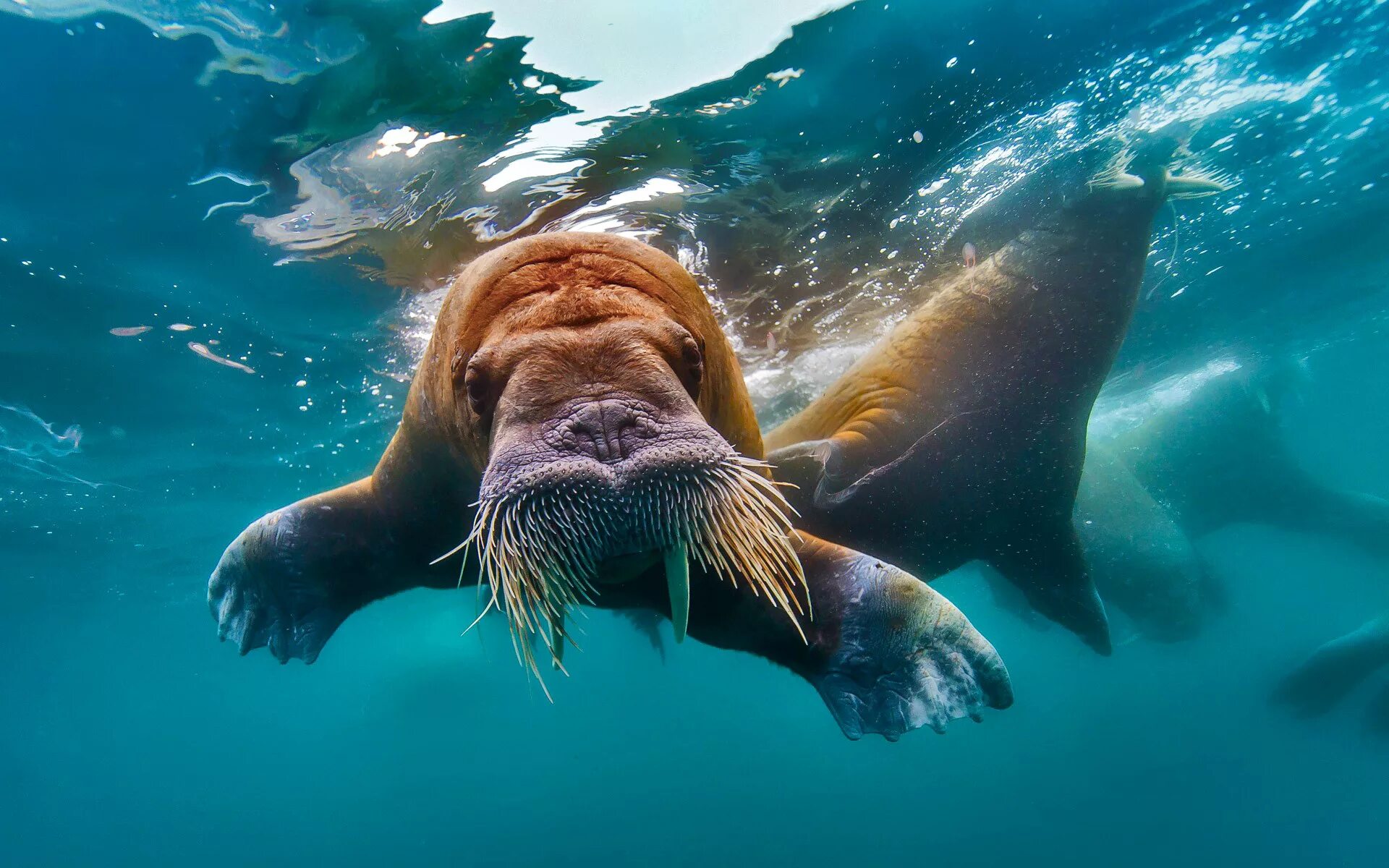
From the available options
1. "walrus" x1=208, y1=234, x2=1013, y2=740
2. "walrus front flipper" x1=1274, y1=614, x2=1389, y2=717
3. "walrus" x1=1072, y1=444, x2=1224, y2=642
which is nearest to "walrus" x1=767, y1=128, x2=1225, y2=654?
"walrus" x1=208, y1=234, x2=1013, y2=740

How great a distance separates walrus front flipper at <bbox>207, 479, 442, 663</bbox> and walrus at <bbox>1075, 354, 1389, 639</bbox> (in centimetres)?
1172

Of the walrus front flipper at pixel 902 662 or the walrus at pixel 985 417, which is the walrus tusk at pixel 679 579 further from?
the walrus at pixel 985 417

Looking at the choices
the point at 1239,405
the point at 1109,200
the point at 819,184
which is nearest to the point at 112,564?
the point at 819,184

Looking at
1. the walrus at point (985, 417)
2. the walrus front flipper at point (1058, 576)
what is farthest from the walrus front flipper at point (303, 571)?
the walrus front flipper at point (1058, 576)

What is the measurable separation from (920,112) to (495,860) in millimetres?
30009

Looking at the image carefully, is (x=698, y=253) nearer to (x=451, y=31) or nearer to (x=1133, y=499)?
(x=451, y=31)

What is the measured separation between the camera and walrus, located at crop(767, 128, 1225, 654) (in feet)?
16.1

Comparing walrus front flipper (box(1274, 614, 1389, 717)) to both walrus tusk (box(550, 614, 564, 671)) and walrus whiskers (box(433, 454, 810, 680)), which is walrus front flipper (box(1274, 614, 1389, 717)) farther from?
walrus tusk (box(550, 614, 564, 671))

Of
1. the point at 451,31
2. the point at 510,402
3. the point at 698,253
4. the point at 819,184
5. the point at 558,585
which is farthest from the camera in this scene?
the point at 698,253

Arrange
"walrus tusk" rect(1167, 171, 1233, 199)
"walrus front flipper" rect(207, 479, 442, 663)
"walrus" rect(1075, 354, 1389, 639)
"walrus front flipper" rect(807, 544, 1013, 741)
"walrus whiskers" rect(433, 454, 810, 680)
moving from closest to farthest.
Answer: "walrus whiskers" rect(433, 454, 810, 680) < "walrus front flipper" rect(807, 544, 1013, 741) < "walrus front flipper" rect(207, 479, 442, 663) < "walrus tusk" rect(1167, 171, 1233, 199) < "walrus" rect(1075, 354, 1389, 639)

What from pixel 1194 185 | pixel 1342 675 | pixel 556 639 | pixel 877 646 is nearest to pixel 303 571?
pixel 556 639

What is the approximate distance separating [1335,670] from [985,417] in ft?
53.2

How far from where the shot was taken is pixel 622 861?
2430 cm

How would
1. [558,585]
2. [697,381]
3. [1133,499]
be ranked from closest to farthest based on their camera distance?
1. [558,585]
2. [697,381]
3. [1133,499]
